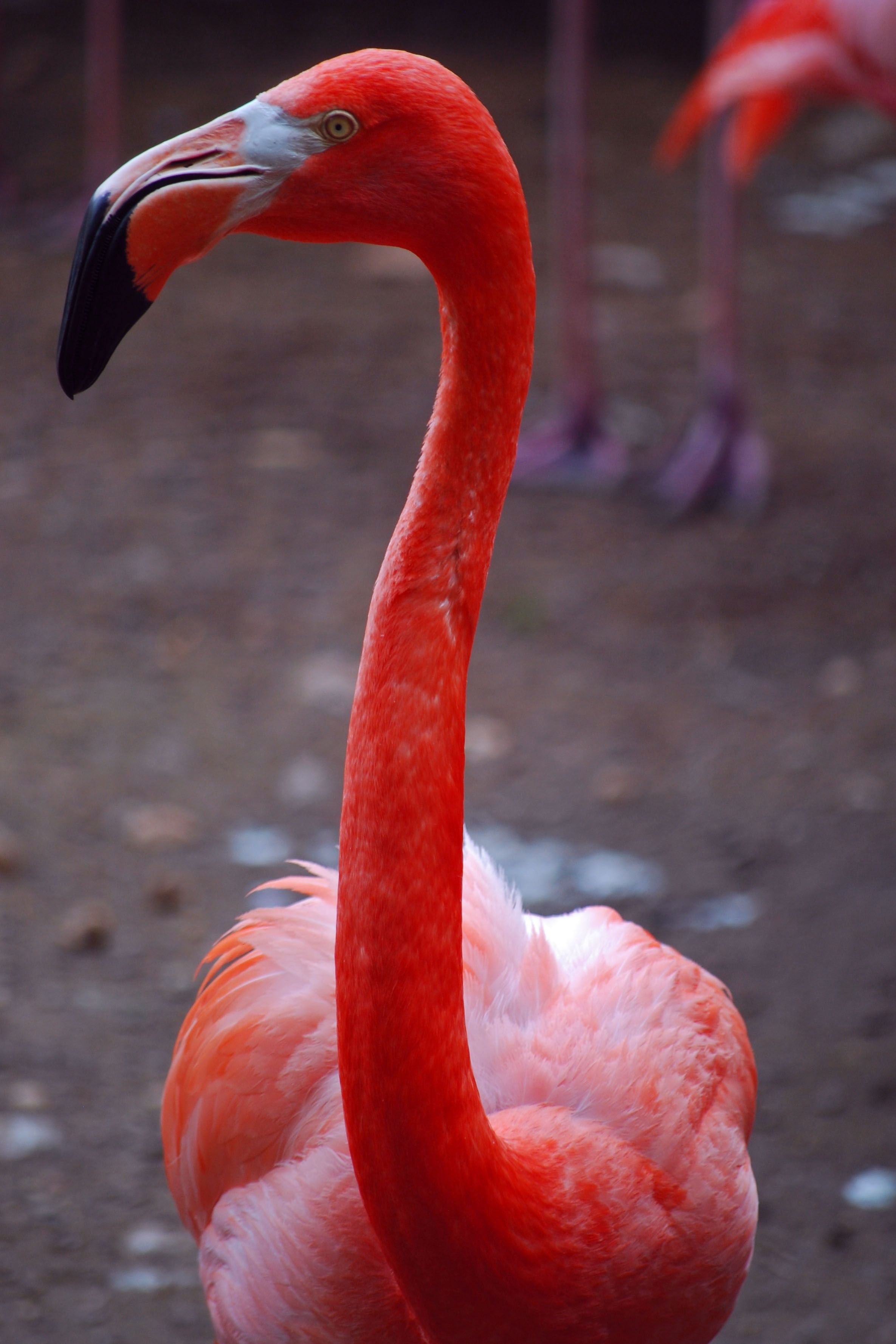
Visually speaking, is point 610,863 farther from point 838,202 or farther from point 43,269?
point 838,202

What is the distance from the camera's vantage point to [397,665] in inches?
50.6

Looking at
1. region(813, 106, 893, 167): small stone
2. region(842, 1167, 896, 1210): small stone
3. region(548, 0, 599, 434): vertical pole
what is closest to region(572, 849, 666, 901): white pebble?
region(842, 1167, 896, 1210): small stone

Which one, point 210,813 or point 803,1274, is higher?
point 210,813

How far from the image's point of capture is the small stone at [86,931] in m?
2.92

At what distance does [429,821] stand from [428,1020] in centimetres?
18

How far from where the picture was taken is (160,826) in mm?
3293

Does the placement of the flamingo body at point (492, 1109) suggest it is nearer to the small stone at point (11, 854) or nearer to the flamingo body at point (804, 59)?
the small stone at point (11, 854)

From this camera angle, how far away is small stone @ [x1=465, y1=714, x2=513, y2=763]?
11.9 feet

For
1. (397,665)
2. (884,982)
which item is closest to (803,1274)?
(884,982)

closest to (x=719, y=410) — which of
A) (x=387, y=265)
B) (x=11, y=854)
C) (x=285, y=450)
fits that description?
(x=285, y=450)

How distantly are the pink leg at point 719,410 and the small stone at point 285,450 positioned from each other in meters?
1.23

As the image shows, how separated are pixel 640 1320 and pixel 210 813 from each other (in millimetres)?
2055

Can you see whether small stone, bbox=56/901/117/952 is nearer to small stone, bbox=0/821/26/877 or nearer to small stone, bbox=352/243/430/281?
small stone, bbox=0/821/26/877

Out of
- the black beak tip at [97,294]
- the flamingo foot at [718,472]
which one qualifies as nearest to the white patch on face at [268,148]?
the black beak tip at [97,294]
